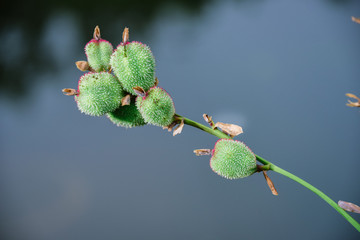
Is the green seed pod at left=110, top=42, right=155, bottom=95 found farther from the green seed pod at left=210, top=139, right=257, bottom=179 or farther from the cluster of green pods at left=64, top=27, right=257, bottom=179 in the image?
the green seed pod at left=210, top=139, right=257, bottom=179

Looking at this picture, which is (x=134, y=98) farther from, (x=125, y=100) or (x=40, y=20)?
(x=40, y=20)

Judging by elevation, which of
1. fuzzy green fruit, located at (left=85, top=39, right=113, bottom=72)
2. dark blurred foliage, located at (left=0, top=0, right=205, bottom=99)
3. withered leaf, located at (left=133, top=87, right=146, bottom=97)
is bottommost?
dark blurred foliage, located at (left=0, top=0, right=205, bottom=99)

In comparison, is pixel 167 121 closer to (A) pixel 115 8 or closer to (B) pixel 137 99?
(B) pixel 137 99

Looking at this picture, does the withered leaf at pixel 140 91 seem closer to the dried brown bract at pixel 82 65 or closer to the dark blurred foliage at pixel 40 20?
the dried brown bract at pixel 82 65

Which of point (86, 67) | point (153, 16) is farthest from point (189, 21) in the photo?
point (86, 67)

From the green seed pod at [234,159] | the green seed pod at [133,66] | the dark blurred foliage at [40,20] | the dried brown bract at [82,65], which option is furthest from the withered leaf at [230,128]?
the dark blurred foliage at [40,20]

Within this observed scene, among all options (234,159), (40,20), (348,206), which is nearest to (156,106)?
(234,159)

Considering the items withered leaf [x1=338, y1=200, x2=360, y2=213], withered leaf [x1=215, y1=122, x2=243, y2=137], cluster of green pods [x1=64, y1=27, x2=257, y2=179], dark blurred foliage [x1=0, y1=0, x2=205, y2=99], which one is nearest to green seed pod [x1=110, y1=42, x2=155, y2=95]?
cluster of green pods [x1=64, y1=27, x2=257, y2=179]
